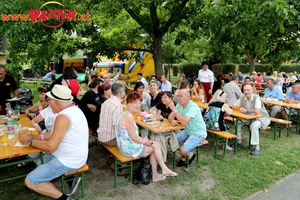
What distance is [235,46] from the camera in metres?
6.58

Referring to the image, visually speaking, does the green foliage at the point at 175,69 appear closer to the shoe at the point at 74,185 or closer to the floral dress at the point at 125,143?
the floral dress at the point at 125,143

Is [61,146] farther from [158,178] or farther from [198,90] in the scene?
[198,90]

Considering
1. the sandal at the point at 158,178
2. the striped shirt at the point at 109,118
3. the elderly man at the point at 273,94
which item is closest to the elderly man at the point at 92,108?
the striped shirt at the point at 109,118

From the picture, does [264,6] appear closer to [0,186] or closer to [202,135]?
[202,135]

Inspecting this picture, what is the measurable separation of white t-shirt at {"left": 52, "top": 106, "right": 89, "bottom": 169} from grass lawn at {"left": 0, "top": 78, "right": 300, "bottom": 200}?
0.85 metres

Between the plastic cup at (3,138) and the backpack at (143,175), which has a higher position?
the plastic cup at (3,138)

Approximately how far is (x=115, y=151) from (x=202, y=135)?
5.12 ft

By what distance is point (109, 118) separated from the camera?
13.1 feet

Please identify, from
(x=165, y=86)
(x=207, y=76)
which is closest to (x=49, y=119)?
(x=165, y=86)

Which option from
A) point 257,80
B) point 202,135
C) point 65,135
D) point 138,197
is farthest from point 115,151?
point 257,80

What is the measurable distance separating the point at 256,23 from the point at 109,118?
3.96 metres

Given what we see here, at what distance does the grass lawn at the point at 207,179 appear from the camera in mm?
3619

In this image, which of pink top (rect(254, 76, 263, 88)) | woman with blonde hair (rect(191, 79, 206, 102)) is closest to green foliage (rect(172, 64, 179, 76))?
pink top (rect(254, 76, 263, 88))

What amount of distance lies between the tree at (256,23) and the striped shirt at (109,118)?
3408 millimetres
